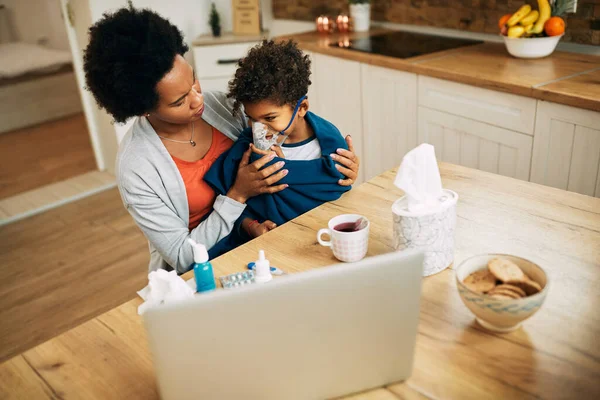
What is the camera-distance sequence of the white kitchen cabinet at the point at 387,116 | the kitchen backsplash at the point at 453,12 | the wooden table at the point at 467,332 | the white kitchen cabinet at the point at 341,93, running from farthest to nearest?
the white kitchen cabinet at the point at 341,93, the white kitchen cabinet at the point at 387,116, the kitchen backsplash at the point at 453,12, the wooden table at the point at 467,332

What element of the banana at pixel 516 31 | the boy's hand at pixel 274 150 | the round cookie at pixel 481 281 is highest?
the banana at pixel 516 31

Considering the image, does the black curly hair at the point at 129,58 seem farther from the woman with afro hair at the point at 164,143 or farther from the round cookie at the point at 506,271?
the round cookie at the point at 506,271

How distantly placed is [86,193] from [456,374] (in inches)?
129

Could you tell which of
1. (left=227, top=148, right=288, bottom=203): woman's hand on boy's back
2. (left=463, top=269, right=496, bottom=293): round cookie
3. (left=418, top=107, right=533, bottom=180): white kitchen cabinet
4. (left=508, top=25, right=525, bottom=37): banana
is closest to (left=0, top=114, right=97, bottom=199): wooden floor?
(left=418, top=107, right=533, bottom=180): white kitchen cabinet

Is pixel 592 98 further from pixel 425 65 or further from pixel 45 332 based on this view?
pixel 45 332

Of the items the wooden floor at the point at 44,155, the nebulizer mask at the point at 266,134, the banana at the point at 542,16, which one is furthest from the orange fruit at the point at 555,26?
the wooden floor at the point at 44,155

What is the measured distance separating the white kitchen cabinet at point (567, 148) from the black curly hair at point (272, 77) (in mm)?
1030

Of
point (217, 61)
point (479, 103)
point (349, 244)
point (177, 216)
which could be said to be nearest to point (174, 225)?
point (177, 216)

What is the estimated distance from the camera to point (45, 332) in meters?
2.39

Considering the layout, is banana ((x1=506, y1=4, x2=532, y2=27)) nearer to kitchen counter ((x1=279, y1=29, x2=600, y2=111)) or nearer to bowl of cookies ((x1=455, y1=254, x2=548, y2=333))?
kitchen counter ((x1=279, y1=29, x2=600, y2=111))

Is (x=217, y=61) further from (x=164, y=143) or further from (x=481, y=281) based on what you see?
(x=481, y=281)

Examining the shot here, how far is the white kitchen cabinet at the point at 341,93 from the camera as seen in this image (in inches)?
115

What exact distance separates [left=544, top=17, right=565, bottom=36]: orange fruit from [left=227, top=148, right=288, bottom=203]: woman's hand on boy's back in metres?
1.53

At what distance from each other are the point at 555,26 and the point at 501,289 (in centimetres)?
181
